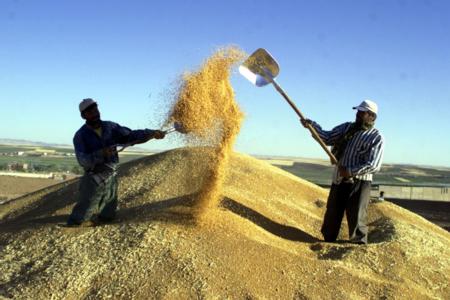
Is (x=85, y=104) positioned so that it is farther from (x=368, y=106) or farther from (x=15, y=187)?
(x=15, y=187)

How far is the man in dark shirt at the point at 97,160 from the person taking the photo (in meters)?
5.36

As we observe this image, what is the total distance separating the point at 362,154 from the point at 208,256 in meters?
2.13

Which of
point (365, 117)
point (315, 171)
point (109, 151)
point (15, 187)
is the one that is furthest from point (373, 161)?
point (315, 171)

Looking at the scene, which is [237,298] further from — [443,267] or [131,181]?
[131,181]

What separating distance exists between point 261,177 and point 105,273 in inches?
142

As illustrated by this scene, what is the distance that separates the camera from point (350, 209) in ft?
18.6

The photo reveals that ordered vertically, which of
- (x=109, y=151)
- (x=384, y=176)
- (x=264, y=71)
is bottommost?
(x=384, y=176)

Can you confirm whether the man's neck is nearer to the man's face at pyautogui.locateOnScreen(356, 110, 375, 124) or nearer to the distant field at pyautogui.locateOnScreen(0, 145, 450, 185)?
the man's face at pyautogui.locateOnScreen(356, 110, 375, 124)

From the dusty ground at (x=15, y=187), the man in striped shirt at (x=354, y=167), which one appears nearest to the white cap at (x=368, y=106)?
the man in striped shirt at (x=354, y=167)

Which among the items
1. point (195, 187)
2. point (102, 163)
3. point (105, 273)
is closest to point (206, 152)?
point (195, 187)

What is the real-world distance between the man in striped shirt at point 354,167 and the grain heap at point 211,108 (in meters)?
0.91

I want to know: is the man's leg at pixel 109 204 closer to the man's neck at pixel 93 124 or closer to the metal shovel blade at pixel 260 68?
the man's neck at pixel 93 124

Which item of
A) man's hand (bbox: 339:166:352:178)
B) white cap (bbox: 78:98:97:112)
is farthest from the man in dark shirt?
man's hand (bbox: 339:166:352:178)

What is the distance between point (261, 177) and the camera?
296 inches
